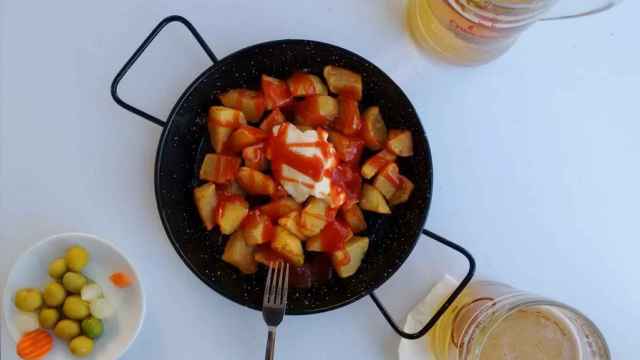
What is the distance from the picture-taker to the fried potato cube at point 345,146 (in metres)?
1.07

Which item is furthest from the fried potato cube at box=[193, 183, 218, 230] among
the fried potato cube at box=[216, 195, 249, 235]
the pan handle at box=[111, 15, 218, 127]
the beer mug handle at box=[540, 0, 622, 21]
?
the beer mug handle at box=[540, 0, 622, 21]

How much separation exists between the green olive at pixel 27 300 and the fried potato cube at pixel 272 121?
41cm

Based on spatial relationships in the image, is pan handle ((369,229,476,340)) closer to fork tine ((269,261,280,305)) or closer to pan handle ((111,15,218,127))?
fork tine ((269,261,280,305))

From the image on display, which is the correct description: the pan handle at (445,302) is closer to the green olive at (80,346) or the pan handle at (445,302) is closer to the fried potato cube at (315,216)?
the fried potato cube at (315,216)

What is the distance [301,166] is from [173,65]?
275 mm

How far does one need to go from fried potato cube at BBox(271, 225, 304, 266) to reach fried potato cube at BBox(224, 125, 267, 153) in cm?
13

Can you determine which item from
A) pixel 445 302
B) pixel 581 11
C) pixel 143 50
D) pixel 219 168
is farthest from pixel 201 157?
pixel 581 11

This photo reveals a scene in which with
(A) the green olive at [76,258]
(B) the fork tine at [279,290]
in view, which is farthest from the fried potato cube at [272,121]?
(A) the green olive at [76,258]

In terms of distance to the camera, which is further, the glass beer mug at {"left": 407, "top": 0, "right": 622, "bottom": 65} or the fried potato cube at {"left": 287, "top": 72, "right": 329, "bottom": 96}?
the fried potato cube at {"left": 287, "top": 72, "right": 329, "bottom": 96}

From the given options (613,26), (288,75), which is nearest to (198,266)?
(288,75)

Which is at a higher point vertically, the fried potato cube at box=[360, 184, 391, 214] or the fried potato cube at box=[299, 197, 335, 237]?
the fried potato cube at box=[360, 184, 391, 214]

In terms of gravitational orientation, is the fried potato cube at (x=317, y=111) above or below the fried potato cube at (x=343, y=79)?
below

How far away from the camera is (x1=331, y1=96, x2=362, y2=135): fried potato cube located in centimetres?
107

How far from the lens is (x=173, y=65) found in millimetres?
1140
